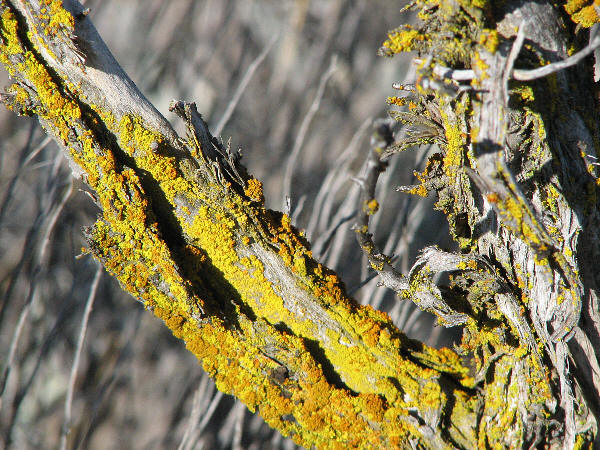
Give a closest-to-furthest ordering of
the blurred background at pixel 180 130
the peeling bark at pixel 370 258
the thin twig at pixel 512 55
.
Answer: the thin twig at pixel 512 55 < the peeling bark at pixel 370 258 < the blurred background at pixel 180 130

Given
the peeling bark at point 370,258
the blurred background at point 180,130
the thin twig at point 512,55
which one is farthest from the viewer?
the blurred background at point 180,130

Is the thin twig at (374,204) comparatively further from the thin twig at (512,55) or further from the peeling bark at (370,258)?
the thin twig at (512,55)

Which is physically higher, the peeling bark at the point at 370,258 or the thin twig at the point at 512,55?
the thin twig at the point at 512,55

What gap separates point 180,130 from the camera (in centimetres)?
183

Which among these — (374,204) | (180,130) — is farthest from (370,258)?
(180,130)

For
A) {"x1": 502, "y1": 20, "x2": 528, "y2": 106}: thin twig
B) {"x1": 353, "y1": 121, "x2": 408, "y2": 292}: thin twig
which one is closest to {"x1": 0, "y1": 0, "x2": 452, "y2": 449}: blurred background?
{"x1": 353, "y1": 121, "x2": 408, "y2": 292}: thin twig

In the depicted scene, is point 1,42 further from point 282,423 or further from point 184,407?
point 184,407

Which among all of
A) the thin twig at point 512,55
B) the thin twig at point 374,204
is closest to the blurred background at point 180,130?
the thin twig at point 374,204

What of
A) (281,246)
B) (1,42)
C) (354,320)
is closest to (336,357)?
(354,320)

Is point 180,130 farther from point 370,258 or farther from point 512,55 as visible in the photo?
point 512,55

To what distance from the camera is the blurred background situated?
1532 mm

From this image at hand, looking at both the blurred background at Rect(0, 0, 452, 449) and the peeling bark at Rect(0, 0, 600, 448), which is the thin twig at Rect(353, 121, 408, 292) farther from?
the blurred background at Rect(0, 0, 452, 449)

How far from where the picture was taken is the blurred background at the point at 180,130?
5.02ft

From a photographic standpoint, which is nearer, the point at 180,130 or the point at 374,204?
the point at 374,204
